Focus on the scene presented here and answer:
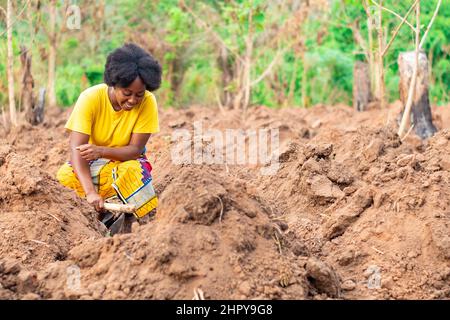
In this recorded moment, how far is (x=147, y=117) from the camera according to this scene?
5316 millimetres

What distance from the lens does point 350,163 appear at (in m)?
6.15

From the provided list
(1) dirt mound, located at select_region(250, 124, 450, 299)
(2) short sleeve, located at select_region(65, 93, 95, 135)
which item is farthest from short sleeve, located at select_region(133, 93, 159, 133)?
(1) dirt mound, located at select_region(250, 124, 450, 299)

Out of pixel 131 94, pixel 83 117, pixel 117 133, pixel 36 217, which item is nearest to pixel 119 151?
pixel 117 133

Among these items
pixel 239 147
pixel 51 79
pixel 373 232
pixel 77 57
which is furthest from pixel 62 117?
pixel 373 232

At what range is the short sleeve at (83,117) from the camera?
5.08m

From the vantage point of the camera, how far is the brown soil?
3.45 m

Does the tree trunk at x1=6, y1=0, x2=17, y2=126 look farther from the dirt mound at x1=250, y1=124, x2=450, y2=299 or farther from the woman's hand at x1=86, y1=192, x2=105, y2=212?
the woman's hand at x1=86, y1=192, x2=105, y2=212

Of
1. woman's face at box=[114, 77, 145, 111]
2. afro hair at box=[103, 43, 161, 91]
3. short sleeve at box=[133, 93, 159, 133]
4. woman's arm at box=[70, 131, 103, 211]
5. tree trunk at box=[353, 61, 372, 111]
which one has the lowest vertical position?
tree trunk at box=[353, 61, 372, 111]

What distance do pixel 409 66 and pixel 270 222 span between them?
504 centimetres

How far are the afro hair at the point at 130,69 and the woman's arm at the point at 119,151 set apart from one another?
1.37 ft

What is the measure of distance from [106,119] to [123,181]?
41 cm

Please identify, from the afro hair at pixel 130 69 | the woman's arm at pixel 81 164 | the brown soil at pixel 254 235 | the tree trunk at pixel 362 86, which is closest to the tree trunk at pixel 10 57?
the brown soil at pixel 254 235

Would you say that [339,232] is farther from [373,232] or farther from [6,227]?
[6,227]

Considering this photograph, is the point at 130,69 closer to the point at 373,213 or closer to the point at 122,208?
the point at 122,208
